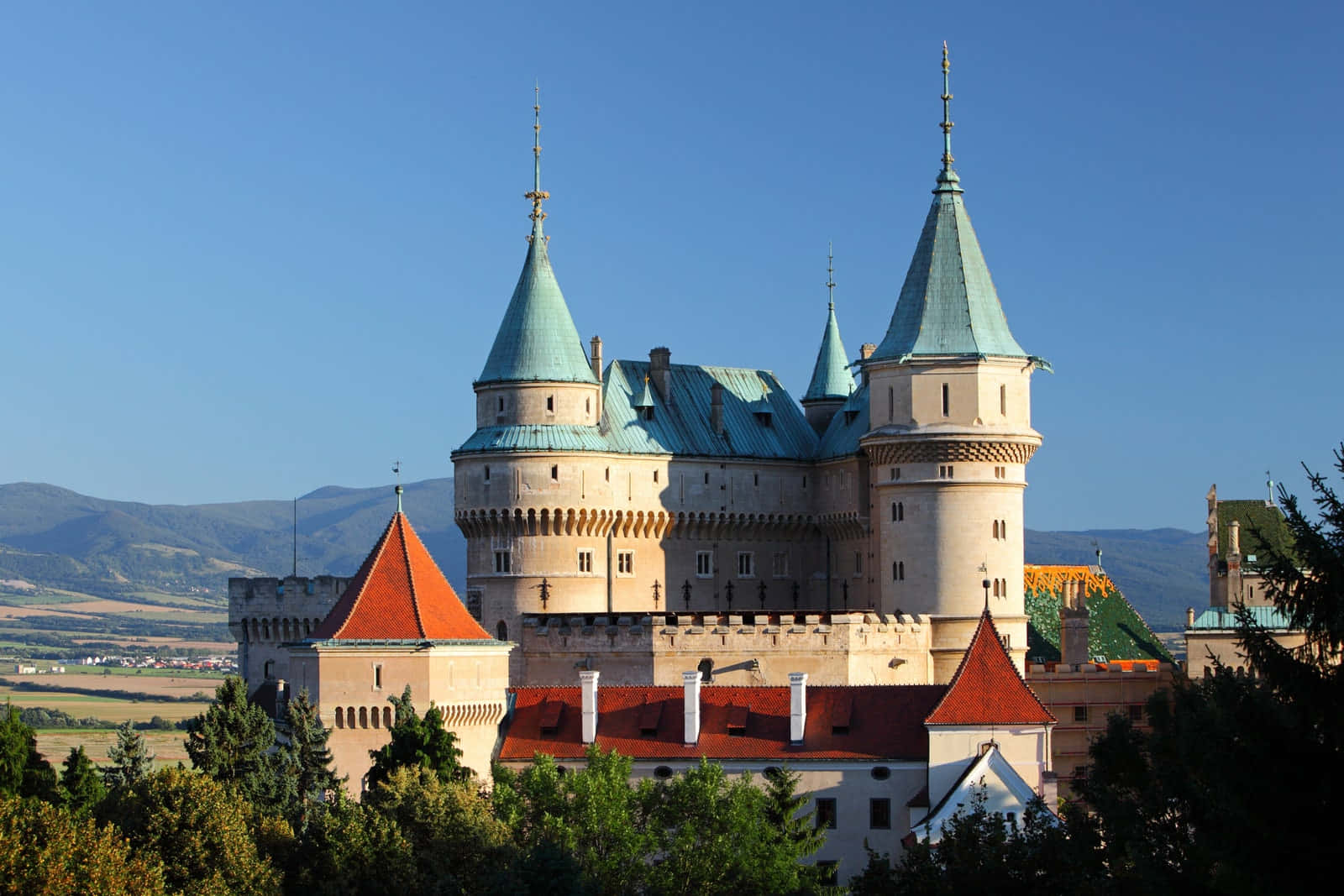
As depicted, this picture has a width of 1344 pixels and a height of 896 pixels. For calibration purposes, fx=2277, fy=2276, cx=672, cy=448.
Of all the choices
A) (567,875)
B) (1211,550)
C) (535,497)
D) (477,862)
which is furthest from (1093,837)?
(1211,550)

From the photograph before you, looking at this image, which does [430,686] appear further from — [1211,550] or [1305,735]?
[1211,550]

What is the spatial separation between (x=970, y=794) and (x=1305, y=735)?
33618 mm

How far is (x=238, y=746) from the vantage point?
70.1 metres

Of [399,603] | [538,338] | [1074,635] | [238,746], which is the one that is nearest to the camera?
[238,746]

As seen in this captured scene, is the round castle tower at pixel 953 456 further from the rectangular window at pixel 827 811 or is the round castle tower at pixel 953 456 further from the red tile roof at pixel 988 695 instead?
the rectangular window at pixel 827 811

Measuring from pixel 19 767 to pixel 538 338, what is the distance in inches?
1196

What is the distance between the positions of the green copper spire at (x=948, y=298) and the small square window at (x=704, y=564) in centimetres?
1252

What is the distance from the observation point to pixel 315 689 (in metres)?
71.4

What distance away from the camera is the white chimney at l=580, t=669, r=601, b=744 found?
7538cm

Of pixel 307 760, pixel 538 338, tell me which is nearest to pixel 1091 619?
pixel 538 338

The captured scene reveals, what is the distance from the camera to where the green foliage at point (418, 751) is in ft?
223

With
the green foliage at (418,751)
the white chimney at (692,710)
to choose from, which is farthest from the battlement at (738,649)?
the green foliage at (418,751)

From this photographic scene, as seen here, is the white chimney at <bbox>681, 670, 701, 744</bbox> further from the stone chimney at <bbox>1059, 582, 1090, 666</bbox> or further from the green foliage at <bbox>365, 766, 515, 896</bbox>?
A: the stone chimney at <bbox>1059, 582, 1090, 666</bbox>

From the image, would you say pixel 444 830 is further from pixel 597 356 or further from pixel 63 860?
pixel 597 356
